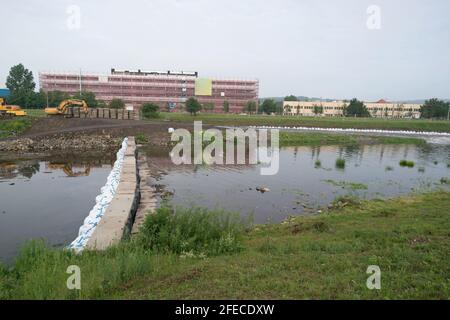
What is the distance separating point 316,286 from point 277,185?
12.7 metres

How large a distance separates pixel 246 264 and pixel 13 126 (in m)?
35.3

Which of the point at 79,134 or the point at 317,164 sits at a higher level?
the point at 79,134

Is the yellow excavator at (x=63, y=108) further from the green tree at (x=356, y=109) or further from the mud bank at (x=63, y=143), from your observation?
the green tree at (x=356, y=109)

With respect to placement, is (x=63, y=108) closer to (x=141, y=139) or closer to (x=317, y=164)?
(x=141, y=139)

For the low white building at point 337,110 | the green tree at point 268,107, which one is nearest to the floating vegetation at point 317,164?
the green tree at point 268,107

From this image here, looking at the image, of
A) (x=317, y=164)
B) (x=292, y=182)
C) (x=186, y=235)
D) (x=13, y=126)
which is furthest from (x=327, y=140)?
(x=13, y=126)

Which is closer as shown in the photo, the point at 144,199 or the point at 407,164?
the point at 144,199

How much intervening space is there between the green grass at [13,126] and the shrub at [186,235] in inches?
1191

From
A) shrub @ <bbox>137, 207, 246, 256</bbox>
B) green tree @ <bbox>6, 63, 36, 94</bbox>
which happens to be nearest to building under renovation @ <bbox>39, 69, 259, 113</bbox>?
green tree @ <bbox>6, 63, 36, 94</bbox>

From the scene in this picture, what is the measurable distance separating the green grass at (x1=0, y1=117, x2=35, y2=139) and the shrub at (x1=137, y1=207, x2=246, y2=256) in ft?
99.2

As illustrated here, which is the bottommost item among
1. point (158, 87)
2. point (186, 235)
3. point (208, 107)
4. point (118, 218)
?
point (118, 218)

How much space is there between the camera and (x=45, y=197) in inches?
568

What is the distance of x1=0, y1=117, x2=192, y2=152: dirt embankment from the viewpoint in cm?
2865

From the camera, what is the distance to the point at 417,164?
83.6 feet
